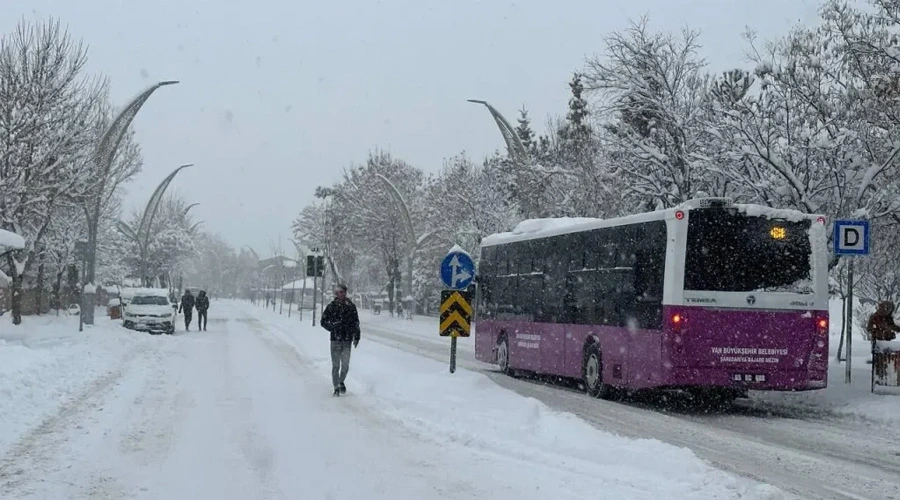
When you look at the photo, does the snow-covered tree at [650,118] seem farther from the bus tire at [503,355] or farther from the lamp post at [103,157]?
the lamp post at [103,157]

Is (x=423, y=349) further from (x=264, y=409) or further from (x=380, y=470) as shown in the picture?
(x=380, y=470)

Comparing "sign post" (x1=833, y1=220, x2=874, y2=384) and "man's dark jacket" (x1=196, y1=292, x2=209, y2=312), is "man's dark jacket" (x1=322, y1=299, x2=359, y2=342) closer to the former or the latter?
"sign post" (x1=833, y1=220, x2=874, y2=384)

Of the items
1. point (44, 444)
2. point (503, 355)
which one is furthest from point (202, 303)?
point (44, 444)

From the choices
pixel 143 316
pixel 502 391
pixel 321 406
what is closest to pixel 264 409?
pixel 321 406

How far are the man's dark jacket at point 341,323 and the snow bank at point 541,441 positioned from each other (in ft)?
3.17

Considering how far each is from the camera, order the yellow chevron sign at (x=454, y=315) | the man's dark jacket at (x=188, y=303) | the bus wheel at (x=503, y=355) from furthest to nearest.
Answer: the man's dark jacket at (x=188, y=303)
the bus wheel at (x=503, y=355)
the yellow chevron sign at (x=454, y=315)

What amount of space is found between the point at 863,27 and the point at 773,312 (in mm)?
6263

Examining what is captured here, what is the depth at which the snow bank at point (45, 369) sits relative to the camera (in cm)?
1317

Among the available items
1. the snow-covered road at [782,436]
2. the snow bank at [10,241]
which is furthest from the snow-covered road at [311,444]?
the snow bank at [10,241]

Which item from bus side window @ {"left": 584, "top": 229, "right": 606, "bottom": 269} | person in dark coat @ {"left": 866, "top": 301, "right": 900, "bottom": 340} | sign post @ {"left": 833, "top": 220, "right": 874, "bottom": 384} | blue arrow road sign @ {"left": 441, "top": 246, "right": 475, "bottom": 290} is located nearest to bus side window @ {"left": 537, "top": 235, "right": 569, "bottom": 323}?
bus side window @ {"left": 584, "top": 229, "right": 606, "bottom": 269}

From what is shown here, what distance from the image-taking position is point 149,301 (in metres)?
41.8

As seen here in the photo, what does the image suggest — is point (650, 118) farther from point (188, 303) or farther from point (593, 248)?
point (188, 303)

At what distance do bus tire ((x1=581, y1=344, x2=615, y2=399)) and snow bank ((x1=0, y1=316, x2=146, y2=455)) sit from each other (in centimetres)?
831

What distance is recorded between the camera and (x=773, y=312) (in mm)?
15719
